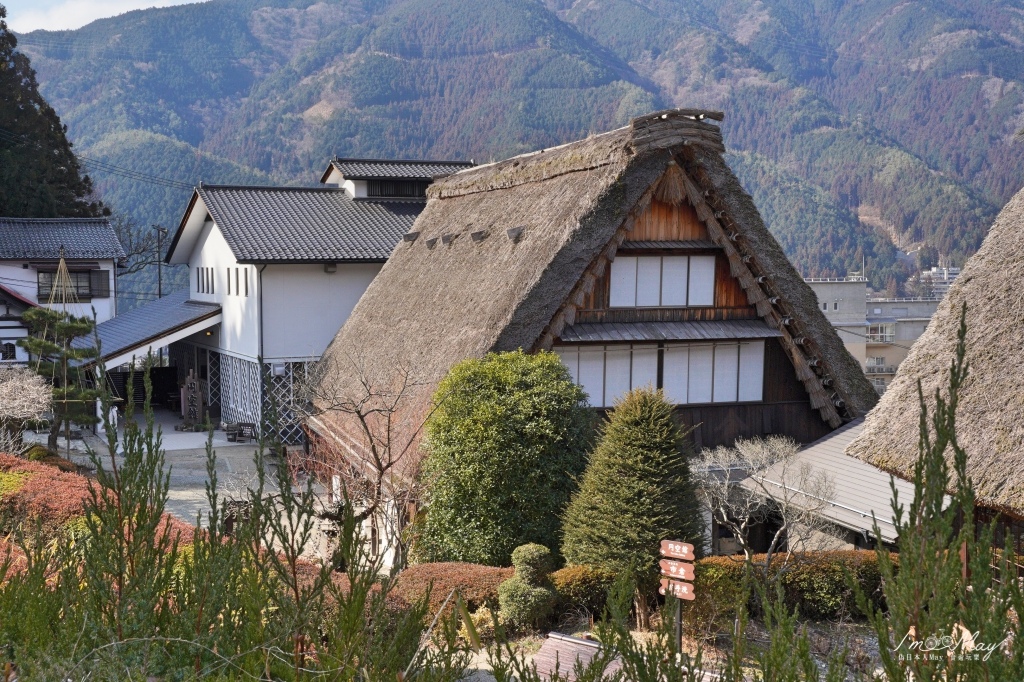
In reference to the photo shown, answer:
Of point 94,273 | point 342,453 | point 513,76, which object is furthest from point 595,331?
point 513,76

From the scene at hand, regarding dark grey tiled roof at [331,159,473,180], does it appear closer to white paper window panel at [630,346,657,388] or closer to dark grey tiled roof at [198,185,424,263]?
dark grey tiled roof at [198,185,424,263]

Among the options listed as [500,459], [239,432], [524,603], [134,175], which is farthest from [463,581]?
[134,175]

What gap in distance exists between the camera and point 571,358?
1517 cm

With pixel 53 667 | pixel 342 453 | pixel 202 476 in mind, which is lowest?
pixel 202 476

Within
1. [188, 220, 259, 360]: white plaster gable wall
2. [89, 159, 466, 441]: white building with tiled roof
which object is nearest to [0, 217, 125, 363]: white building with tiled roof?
[89, 159, 466, 441]: white building with tiled roof

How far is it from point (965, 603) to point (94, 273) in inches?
1419

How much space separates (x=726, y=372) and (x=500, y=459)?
217 inches

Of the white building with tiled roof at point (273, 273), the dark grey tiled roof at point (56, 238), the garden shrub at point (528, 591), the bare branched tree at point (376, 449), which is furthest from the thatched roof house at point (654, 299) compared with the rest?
the dark grey tiled roof at point (56, 238)

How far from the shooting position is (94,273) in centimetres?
3481

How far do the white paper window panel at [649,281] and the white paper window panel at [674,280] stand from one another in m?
0.09

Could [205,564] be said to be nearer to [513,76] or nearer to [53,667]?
[53,667]

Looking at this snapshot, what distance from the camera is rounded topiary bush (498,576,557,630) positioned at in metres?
10.8

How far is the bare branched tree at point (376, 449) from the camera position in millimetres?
12789

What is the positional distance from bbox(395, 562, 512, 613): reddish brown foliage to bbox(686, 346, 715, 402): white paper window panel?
565 cm
